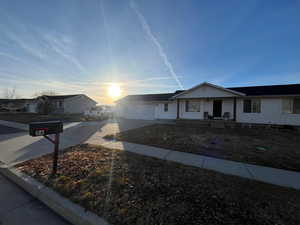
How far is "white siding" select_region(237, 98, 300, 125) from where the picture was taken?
442 inches

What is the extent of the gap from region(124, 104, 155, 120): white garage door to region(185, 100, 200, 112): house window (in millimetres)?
4875

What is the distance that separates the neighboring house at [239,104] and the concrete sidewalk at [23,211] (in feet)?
45.1

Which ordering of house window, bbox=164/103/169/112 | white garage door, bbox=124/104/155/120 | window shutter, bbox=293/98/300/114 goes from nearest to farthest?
window shutter, bbox=293/98/300/114, house window, bbox=164/103/169/112, white garage door, bbox=124/104/155/120

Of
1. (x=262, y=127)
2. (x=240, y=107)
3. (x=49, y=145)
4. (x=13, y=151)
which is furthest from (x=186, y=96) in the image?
(x=13, y=151)

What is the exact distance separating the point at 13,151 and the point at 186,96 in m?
13.6

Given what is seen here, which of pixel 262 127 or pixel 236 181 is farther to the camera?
pixel 262 127

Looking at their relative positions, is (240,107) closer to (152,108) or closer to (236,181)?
(152,108)

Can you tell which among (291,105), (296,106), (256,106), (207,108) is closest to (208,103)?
(207,108)

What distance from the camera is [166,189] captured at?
270 cm

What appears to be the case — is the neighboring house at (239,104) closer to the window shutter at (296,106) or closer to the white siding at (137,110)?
the window shutter at (296,106)

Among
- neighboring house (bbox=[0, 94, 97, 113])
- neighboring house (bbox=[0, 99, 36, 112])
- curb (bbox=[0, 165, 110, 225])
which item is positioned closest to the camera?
curb (bbox=[0, 165, 110, 225])

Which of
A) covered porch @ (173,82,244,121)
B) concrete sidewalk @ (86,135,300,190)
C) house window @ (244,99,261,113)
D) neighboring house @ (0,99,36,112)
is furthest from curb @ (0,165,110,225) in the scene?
neighboring house @ (0,99,36,112)

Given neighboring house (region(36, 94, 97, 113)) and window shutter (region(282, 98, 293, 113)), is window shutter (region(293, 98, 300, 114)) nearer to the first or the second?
window shutter (region(282, 98, 293, 113))

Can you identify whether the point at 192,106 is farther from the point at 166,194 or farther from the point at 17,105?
the point at 17,105
